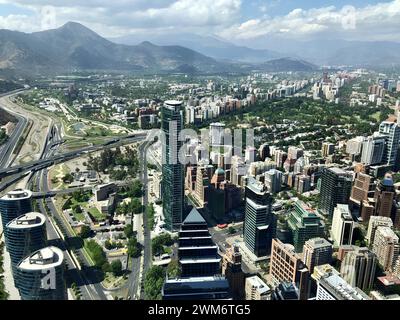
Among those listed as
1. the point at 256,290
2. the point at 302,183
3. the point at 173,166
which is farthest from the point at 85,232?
the point at 302,183

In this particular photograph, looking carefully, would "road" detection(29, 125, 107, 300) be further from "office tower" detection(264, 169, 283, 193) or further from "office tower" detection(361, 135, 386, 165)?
"office tower" detection(361, 135, 386, 165)

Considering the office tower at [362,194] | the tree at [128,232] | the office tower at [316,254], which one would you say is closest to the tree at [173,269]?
the tree at [128,232]

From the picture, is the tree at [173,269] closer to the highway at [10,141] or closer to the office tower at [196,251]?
the office tower at [196,251]

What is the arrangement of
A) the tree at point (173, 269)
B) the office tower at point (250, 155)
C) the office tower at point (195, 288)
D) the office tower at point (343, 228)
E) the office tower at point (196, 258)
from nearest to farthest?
1. the office tower at point (195, 288)
2. the office tower at point (196, 258)
3. the tree at point (173, 269)
4. the office tower at point (343, 228)
5. the office tower at point (250, 155)

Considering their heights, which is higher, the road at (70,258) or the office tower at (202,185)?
the office tower at (202,185)
